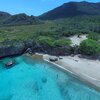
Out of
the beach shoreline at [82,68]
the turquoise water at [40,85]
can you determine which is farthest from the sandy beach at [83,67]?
the turquoise water at [40,85]

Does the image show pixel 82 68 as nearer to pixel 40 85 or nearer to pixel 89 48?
pixel 89 48

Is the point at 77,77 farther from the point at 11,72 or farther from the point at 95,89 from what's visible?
the point at 11,72

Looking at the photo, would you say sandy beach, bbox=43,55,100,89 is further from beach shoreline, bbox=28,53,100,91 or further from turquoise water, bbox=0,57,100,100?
turquoise water, bbox=0,57,100,100

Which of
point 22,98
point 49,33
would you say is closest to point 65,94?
point 22,98

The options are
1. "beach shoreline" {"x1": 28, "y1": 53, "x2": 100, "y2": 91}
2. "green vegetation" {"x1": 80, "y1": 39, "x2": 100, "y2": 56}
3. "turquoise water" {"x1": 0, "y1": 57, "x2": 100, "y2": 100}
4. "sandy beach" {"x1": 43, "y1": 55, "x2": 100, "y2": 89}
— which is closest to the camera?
"turquoise water" {"x1": 0, "y1": 57, "x2": 100, "y2": 100}

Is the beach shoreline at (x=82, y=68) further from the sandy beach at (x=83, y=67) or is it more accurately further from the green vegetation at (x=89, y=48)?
the green vegetation at (x=89, y=48)

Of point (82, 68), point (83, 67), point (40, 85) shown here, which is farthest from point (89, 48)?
point (40, 85)

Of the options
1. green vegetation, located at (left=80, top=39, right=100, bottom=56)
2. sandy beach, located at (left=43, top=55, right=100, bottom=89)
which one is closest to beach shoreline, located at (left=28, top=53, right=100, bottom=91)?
sandy beach, located at (left=43, top=55, right=100, bottom=89)
